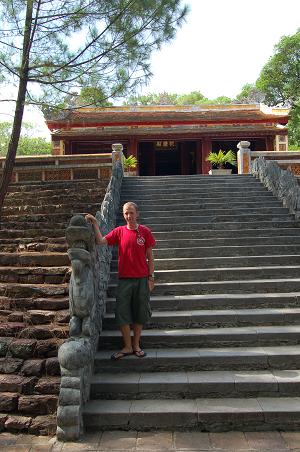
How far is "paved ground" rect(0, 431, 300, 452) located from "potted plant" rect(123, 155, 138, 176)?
35.8 feet

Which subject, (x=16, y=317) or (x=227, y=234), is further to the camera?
(x=227, y=234)

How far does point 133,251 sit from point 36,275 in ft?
6.32

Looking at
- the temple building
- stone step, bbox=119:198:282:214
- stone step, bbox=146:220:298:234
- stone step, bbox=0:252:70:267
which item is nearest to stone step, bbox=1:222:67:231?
stone step, bbox=0:252:70:267

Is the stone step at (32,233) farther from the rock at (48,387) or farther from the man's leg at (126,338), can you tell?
the rock at (48,387)

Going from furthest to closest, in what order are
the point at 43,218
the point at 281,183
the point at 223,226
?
the point at 281,183 < the point at 43,218 < the point at 223,226

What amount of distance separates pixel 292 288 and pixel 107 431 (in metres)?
3.00

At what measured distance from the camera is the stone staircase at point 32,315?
3342mm

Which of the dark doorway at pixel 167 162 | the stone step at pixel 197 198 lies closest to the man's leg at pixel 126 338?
the stone step at pixel 197 198

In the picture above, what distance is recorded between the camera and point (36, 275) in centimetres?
515

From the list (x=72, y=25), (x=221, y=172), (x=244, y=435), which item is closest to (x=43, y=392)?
(x=244, y=435)

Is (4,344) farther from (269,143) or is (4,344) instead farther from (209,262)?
(269,143)

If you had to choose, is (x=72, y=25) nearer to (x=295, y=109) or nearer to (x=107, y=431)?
(x=107, y=431)

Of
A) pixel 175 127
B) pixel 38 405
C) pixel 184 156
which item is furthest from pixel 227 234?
pixel 184 156

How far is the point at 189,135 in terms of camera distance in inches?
698
